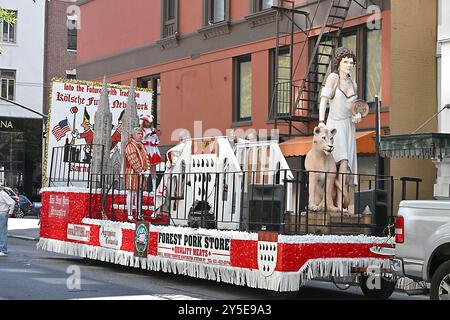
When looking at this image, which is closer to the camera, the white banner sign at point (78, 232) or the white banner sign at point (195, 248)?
the white banner sign at point (195, 248)

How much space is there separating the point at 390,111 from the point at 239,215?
7.84 metres

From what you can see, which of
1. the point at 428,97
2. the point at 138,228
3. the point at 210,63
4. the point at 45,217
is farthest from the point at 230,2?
the point at 138,228

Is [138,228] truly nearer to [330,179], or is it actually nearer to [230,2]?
[330,179]

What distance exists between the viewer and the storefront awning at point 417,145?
51.1 ft

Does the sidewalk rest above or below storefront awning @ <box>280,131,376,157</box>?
below

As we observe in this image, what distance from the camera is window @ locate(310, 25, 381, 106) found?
1978 centimetres

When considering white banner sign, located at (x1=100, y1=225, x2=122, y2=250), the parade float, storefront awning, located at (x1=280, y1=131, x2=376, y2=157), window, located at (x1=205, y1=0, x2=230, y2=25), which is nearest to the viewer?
the parade float

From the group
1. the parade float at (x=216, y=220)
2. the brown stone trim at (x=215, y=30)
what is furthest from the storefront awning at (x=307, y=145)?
the brown stone trim at (x=215, y=30)

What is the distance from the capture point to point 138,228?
A: 13.4m

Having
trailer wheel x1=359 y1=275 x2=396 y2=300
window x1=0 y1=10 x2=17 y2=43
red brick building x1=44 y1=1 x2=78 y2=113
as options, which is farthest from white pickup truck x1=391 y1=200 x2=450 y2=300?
window x1=0 y1=10 x2=17 y2=43

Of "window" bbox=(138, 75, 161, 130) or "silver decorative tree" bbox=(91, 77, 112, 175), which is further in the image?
"window" bbox=(138, 75, 161, 130)

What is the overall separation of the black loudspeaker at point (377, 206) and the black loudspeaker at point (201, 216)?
2330 millimetres

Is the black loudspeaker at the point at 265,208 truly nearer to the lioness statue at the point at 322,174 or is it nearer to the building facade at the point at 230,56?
the lioness statue at the point at 322,174

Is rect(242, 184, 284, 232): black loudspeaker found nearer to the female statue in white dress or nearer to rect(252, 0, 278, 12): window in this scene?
the female statue in white dress
